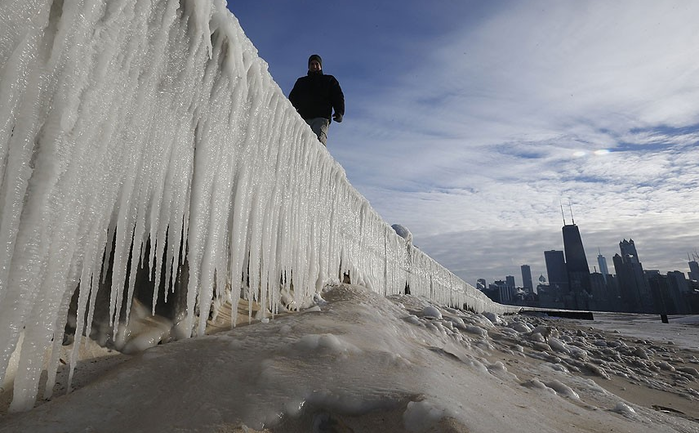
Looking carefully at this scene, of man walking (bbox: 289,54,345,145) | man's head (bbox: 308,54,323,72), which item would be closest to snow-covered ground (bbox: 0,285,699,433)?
man walking (bbox: 289,54,345,145)

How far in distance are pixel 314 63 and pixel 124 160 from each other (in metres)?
3.83

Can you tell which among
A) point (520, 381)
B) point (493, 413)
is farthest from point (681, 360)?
point (493, 413)

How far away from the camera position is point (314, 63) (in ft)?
14.7

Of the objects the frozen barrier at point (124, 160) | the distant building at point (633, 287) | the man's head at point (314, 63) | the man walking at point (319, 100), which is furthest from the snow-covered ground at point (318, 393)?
the distant building at point (633, 287)

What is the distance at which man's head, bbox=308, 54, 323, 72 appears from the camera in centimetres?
445

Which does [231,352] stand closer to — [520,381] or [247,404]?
[247,404]

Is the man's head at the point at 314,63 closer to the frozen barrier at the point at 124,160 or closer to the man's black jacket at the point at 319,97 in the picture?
the man's black jacket at the point at 319,97

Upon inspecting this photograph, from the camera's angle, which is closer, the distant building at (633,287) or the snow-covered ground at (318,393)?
the snow-covered ground at (318,393)

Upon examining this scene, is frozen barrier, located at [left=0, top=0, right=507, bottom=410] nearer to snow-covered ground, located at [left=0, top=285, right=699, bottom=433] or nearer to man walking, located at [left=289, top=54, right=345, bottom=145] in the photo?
snow-covered ground, located at [left=0, top=285, right=699, bottom=433]

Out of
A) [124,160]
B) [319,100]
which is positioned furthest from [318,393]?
[319,100]

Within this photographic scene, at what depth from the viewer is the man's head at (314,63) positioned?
4.45 m

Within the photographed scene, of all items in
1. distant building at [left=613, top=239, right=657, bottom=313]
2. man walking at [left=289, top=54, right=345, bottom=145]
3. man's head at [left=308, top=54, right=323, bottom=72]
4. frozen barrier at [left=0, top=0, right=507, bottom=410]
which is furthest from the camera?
distant building at [left=613, top=239, right=657, bottom=313]

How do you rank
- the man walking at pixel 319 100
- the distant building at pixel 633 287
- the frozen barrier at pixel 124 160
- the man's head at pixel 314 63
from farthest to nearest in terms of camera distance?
the distant building at pixel 633 287 → the man's head at pixel 314 63 → the man walking at pixel 319 100 → the frozen barrier at pixel 124 160

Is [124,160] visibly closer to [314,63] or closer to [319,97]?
[319,97]
